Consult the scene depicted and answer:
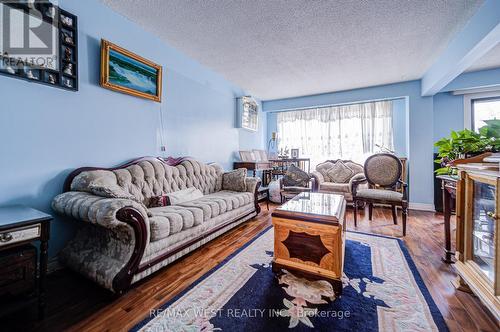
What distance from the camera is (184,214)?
1.93m

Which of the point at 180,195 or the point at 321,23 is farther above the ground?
the point at 321,23

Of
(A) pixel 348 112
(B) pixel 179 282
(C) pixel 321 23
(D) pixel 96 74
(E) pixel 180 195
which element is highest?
(C) pixel 321 23

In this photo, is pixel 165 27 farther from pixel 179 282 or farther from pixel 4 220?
pixel 179 282

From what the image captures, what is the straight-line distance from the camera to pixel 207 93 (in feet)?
11.8

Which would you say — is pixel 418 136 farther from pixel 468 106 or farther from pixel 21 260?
pixel 21 260

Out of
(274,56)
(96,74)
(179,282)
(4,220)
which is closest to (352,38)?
(274,56)

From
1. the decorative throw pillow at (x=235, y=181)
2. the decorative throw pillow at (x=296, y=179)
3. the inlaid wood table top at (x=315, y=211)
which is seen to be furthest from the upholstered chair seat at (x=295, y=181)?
the inlaid wood table top at (x=315, y=211)

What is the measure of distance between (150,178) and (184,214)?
735 mm

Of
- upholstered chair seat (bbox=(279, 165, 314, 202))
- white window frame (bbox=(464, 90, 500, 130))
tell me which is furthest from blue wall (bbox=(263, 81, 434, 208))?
upholstered chair seat (bbox=(279, 165, 314, 202))

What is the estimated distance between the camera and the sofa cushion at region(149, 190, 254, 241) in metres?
1.68

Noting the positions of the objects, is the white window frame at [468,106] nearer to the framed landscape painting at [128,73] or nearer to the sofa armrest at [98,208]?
the framed landscape painting at [128,73]

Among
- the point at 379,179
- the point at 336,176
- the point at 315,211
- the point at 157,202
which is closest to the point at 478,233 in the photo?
the point at 315,211

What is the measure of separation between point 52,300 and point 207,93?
10.3 feet

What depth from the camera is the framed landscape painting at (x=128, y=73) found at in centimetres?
211
